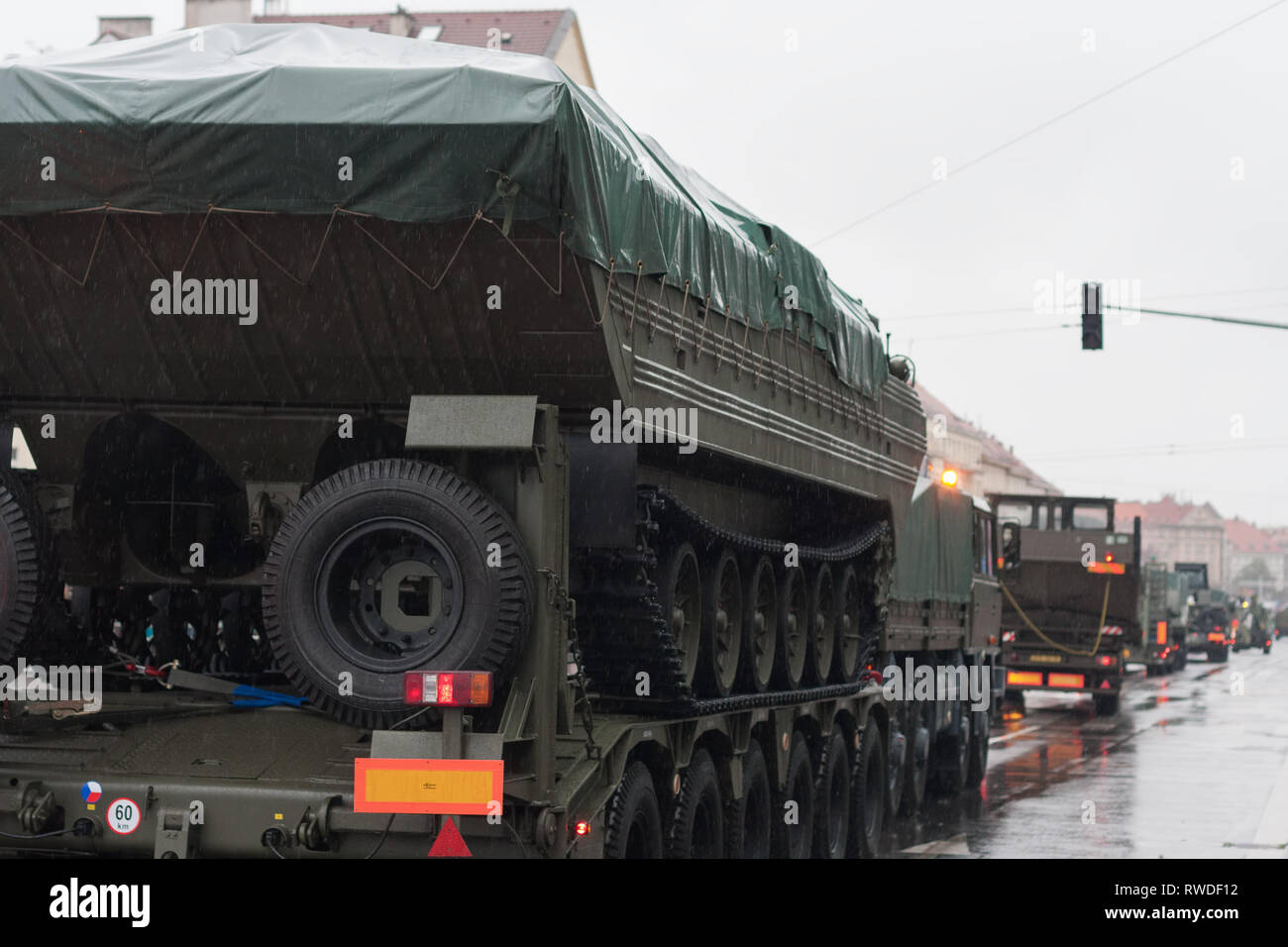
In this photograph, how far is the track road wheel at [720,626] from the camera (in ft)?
33.5

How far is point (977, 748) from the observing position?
64.5 feet

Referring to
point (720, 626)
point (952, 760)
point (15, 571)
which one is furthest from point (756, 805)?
point (952, 760)

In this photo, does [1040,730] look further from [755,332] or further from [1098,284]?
[755,332]

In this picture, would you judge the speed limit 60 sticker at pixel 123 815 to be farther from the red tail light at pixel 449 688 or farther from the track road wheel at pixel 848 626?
the track road wheel at pixel 848 626

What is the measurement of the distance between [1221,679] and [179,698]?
4106 centimetres

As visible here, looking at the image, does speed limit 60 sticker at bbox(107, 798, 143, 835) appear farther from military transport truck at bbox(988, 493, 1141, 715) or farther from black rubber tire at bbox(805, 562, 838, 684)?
military transport truck at bbox(988, 493, 1141, 715)

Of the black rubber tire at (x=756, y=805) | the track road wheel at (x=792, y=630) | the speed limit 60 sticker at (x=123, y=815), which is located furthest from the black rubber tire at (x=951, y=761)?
the speed limit 60 sticker at (x=123, y=815)

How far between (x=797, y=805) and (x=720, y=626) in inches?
100

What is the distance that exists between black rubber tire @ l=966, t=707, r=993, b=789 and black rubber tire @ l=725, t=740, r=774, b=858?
8.15 m

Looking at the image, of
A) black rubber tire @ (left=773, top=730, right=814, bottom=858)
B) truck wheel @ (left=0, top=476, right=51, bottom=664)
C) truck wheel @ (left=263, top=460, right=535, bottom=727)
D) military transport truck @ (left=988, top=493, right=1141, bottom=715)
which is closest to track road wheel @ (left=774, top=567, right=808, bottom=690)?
black rubber tire @ (left=773, top=730, right=814, bottom=858)

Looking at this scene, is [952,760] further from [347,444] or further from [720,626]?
[347,444]

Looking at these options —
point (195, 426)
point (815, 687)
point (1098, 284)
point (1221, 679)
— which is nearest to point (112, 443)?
point (195, 426)

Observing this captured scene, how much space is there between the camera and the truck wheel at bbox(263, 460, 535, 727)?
7449 mm
